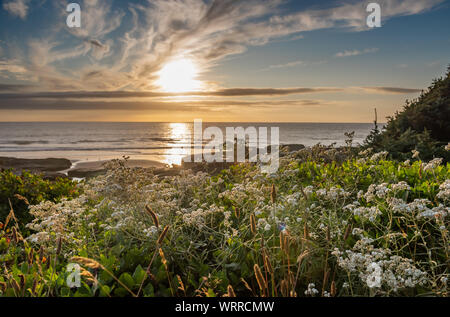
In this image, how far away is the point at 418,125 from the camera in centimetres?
959

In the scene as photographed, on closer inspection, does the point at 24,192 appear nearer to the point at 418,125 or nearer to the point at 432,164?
the point at 432,164

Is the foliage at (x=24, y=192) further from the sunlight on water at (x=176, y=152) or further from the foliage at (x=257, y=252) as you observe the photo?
the sunlight on water at (x=176, y=152)

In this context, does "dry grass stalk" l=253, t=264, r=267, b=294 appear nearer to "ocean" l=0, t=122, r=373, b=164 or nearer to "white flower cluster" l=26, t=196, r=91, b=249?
"white flower cluster" l=26, t=196, r=91, b=249

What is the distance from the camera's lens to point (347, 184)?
4.75 metres

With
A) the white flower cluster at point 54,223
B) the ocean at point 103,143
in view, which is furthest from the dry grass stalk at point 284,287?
the ocean at point 103,143

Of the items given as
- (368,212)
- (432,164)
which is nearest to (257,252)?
(368,212)

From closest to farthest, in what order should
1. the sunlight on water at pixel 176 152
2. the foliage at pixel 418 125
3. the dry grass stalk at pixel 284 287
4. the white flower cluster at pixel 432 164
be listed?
the dry grass stalk at pixel 284 287, the white flower cluster at pixel 432 164, the foliage at pixel 418 125, the sunlight on water at pixel 176 152

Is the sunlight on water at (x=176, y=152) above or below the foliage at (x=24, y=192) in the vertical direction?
above

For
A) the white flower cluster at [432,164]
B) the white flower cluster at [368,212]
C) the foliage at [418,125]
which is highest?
the foliage at [418,125]

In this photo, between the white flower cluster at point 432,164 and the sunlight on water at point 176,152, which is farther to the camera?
the sunlight on water at point 176,152

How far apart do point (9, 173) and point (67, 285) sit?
666 cm

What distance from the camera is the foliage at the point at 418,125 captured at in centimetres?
865
